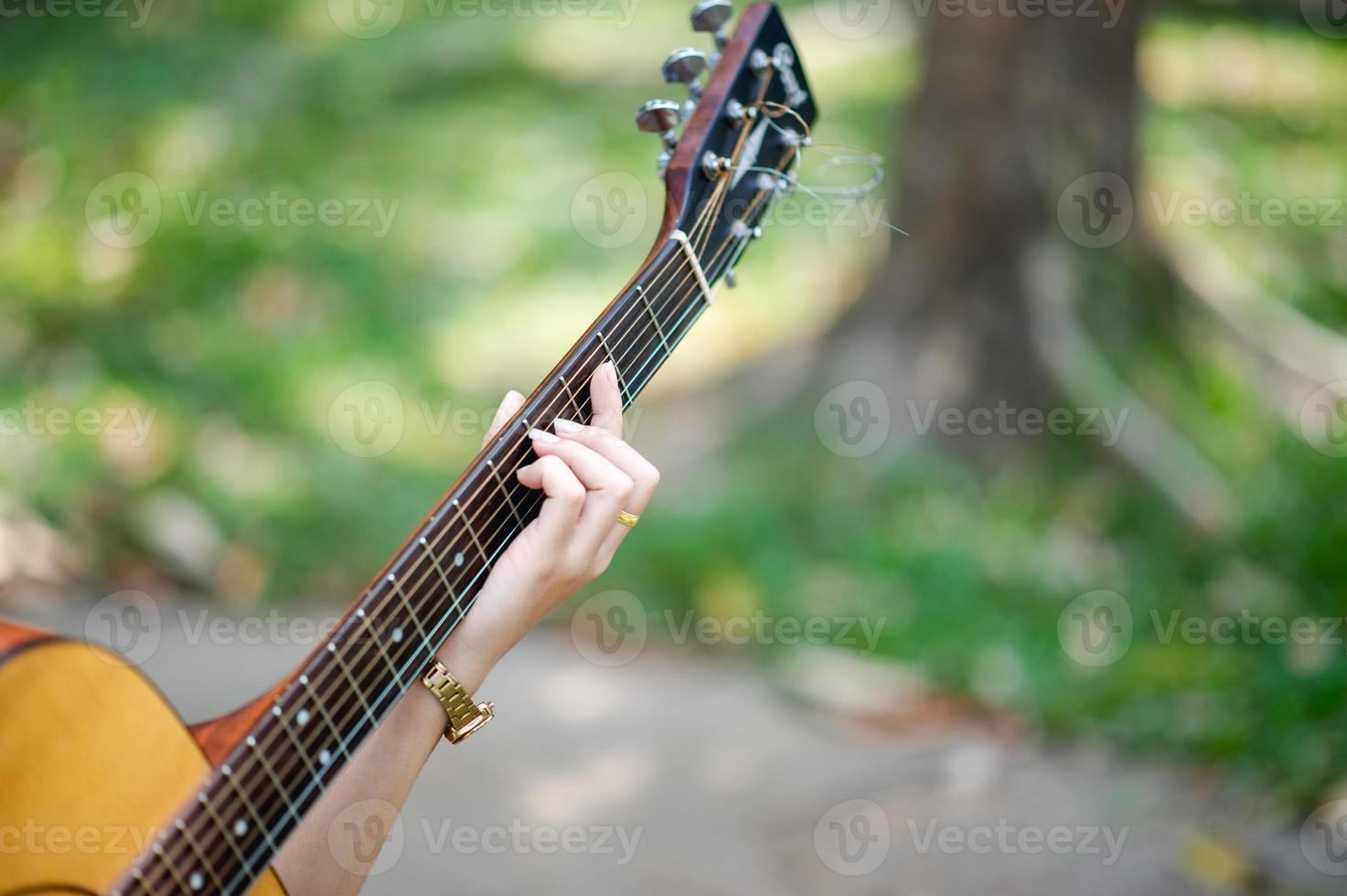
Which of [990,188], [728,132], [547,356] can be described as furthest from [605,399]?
[547,356]

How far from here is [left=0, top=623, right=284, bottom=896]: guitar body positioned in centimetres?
117

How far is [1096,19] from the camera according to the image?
13.5 feet

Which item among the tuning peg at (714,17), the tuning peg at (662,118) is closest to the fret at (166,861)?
the tuning peg at (662,118)

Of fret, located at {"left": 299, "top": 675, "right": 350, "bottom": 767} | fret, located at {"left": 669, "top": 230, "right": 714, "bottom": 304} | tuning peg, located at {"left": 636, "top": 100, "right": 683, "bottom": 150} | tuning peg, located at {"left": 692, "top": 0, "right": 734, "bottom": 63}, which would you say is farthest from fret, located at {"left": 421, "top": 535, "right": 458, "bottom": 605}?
tuning peg, located at {"left": 692, "top": 0, "right": 734, "bottom": 63}

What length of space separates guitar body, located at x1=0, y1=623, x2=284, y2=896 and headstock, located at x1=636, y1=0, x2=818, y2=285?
95 centimetres

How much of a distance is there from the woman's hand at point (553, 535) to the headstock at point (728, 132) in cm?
38

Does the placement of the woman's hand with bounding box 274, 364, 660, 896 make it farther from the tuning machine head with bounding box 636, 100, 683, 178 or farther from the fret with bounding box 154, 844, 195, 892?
the tuning machine head with bounding box 636, 100, 683, 178

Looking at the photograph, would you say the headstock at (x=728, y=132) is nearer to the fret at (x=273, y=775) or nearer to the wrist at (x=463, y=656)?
the wrist at (x=463, y=656)

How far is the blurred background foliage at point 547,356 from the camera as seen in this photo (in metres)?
3.62

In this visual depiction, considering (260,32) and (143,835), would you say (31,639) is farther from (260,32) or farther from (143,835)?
(260,32)

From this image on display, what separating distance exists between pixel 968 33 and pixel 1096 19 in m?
0.48

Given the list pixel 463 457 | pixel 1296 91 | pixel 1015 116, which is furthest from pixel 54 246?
pixel 1296 91

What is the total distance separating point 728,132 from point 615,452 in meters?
0.57

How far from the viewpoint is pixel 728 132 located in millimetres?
1739
